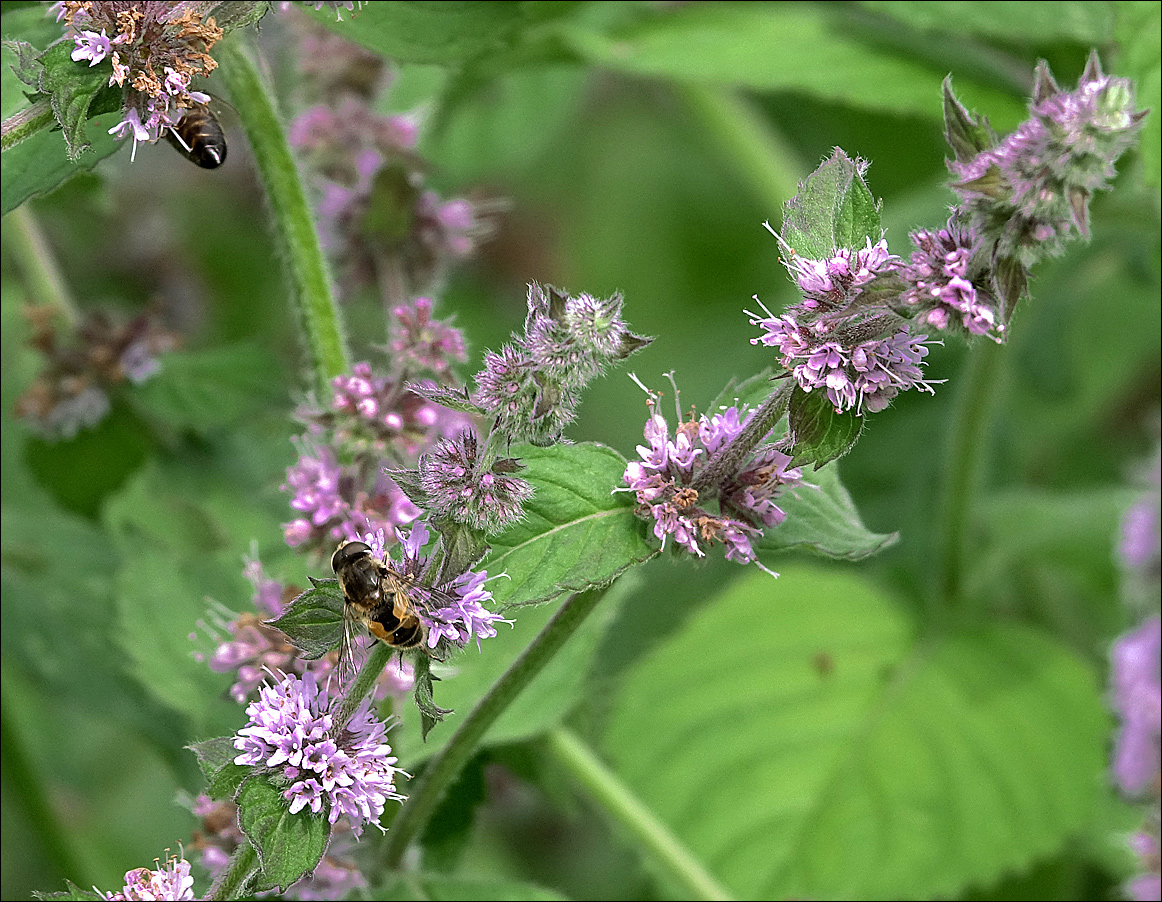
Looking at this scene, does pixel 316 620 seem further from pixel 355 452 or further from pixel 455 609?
pixel 355 452

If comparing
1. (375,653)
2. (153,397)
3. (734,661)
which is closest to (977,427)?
(734,661)

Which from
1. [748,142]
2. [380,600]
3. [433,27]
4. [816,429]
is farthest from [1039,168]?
[748,142]

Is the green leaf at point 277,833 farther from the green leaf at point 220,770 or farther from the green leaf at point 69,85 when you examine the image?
the green leaf at point 69,85

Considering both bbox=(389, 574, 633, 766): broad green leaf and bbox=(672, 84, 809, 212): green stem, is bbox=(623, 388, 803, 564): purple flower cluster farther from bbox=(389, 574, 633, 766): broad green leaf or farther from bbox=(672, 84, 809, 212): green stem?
bbox=(672, 84, 809, 212): green stem

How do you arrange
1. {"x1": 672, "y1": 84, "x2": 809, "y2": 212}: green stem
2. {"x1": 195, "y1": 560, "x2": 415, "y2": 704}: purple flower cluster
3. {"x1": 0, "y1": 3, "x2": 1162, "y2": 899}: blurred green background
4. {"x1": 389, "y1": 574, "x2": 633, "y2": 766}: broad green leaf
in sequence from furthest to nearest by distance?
1. {"x1": 672, "y1": 84, "x2": 809, "y2": 212}: green stem
2. {"x1": 0, "y1": 3, "x2": 1162, "y2": 899}: blurred green background
3. {"x1": 389, "y1": 574, "x2": 633, "y2": 766}: broad green leaf
4. {"x1": 195, "y1": 560, "x2": 415, "y2": 704}: purple flower cluster

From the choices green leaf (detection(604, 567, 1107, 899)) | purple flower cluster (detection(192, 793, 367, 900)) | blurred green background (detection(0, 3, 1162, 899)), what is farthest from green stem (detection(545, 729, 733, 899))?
purple flower cluster (detection(192, 793, 367, 900))

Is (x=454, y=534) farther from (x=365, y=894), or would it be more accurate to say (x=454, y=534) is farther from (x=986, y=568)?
(x=986, y=568)

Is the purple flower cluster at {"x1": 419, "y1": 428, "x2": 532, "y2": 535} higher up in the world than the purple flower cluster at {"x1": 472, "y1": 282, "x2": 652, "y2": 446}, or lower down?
lower down
